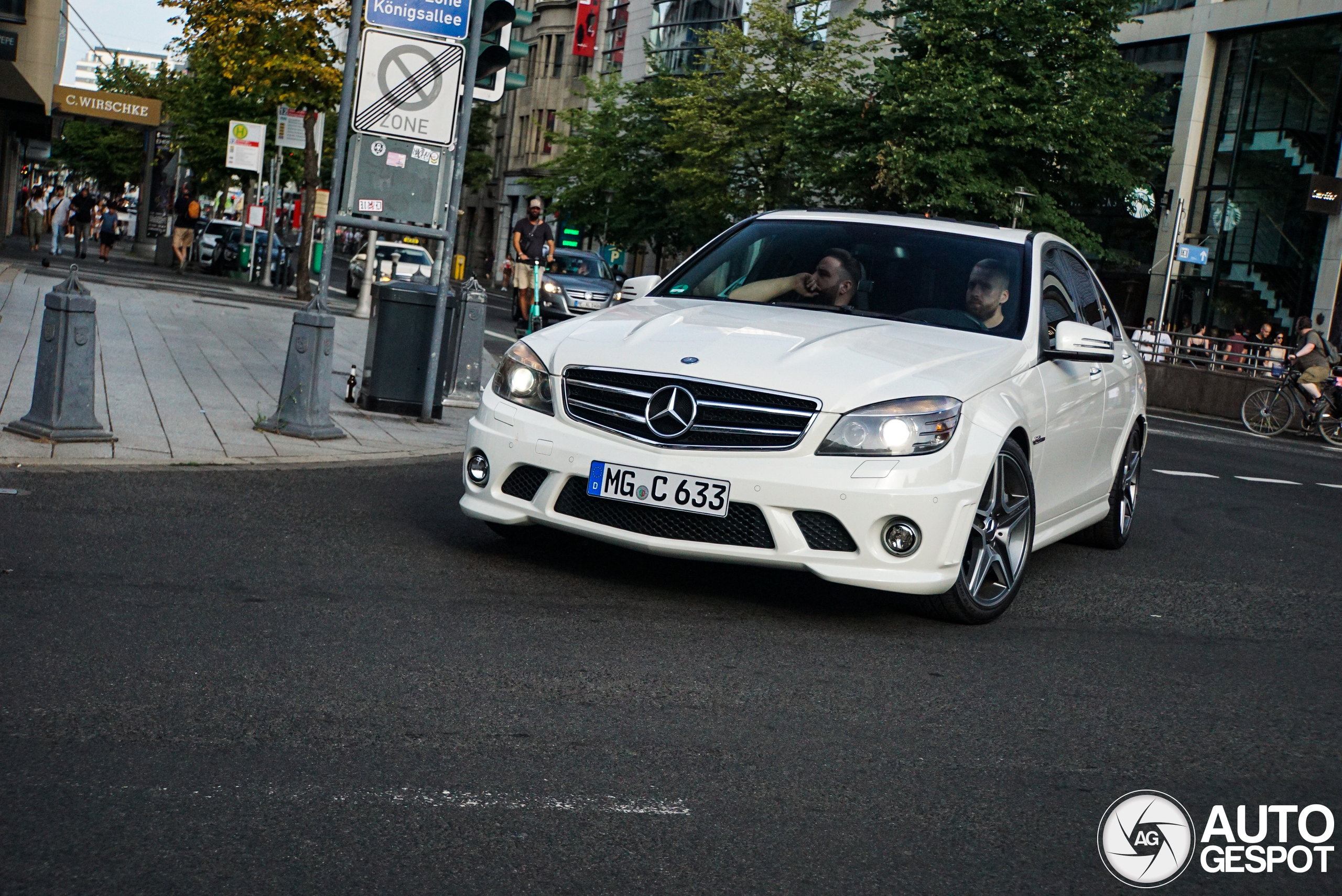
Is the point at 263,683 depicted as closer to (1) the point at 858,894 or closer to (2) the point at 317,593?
(2) the point at 317,593

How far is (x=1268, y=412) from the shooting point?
931 inches

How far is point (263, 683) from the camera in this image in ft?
14.6

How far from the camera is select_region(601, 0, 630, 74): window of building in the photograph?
7975 cm

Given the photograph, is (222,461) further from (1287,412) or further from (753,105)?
(753,105)

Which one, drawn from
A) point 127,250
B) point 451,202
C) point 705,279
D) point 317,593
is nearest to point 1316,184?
point 451,202

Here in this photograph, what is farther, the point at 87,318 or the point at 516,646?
the point at 87,318

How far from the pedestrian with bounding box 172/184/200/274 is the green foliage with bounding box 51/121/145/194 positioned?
35886 mm

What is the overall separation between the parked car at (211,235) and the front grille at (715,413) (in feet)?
115

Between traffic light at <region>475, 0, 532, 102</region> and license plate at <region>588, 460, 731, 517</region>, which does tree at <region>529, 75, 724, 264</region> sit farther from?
license plate at <region>588, 460, 731, 517</region>

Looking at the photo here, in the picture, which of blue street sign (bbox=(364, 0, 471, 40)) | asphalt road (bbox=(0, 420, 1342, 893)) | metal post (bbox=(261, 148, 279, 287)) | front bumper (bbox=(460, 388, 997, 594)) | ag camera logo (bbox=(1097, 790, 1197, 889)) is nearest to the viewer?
asphalt road (bbox=(0, 420, 1342, 893))

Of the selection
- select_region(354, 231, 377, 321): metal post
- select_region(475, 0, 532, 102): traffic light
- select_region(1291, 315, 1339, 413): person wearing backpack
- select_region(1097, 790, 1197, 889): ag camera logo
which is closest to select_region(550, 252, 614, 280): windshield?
select_region(354, 231, 377, 321): metal post

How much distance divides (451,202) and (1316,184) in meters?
24.9

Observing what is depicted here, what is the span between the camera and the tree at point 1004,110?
3416 centimetres

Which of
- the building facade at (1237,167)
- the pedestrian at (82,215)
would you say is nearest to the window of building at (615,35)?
the building facade at (1237,167)
